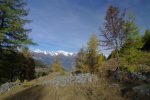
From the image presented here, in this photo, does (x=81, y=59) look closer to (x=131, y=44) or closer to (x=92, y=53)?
(x=92, y=53)

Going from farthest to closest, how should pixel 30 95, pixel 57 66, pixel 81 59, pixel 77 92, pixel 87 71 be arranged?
pixel 57 66, pixel 81 59, pixel 87 71, pixel 30 95, pixel 77 92

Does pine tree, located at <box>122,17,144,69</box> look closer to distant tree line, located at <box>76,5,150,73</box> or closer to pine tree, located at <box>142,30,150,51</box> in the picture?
distant tree line, located at <box>76,5,150,73</box>

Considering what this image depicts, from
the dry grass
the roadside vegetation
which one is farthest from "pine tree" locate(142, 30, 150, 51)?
the dry grass

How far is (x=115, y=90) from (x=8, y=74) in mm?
24761

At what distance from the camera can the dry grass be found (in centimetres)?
1374

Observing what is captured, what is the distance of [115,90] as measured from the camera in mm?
14242

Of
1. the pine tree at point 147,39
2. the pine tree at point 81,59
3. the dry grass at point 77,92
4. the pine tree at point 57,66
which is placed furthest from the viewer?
the pine tree at point 57,66

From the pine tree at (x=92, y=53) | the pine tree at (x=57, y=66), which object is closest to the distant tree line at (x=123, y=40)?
the pine tree at (x=92, y=53)

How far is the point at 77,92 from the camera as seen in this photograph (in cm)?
1422

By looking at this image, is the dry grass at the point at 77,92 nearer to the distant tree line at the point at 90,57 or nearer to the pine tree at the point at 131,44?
the pine tree at the point at 131,44

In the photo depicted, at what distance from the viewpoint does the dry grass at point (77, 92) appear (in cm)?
1374

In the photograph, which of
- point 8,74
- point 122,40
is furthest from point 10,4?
point 122,40

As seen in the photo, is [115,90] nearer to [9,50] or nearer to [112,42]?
[112,42]

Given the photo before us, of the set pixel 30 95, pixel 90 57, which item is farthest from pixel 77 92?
pixel 90 57
